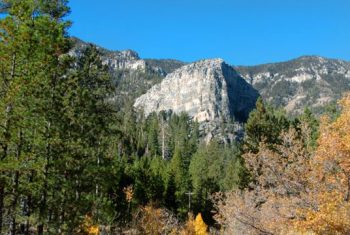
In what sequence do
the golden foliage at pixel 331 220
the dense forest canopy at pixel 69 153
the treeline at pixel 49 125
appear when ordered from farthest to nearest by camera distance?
the treeline at pixel 49 125 < the dense forest canopy at pixel 69 153 < the golden foliage at pixel 331 220

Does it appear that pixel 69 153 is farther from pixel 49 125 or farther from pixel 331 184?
pixel 331 184

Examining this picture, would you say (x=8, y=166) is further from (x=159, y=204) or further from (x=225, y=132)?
(x=225, y=132)

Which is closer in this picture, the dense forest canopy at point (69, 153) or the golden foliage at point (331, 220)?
the golden foliage at point (331, 220)

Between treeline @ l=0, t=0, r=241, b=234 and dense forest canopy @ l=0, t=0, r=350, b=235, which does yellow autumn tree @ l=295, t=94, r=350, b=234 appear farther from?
treeline @ l=0, t=0, r=241, b=234

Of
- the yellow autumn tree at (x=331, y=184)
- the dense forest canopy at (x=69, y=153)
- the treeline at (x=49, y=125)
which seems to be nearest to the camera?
the yellow autumn tree at (x=331, y=184)

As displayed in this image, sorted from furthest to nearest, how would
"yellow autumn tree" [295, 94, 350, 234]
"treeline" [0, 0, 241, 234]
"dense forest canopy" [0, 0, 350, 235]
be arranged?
1. "treeline" [0, 0, 241, 234]
2. "dense forest canopy" [0, 0, 350, 235]
3. "yellow autumn tree" [295, 94, 350, 234]

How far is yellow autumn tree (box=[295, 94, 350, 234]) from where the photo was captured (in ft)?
42.8

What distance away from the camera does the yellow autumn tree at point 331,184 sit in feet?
42.8

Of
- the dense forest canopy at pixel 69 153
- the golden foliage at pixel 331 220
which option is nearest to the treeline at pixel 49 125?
the dense forest canopy at pixel 69 153

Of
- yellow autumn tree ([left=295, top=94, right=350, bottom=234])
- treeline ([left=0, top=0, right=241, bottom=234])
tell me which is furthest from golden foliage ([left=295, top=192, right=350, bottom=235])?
treeline ([left=0, top=0, right=241, bottom=234])

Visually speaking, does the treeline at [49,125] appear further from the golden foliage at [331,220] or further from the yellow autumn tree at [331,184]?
the yellow autumn tree at [331,184]

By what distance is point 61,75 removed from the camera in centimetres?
2102

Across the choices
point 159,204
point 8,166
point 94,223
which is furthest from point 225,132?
point 8,166

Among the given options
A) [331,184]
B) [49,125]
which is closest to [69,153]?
[49,125]
